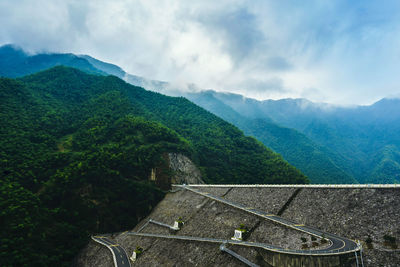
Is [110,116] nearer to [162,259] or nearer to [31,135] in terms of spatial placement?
[31,135]

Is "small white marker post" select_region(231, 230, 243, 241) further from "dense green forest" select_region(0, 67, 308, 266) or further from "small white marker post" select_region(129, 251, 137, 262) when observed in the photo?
"dense green forest" select_region(0, 67, 308, 266)

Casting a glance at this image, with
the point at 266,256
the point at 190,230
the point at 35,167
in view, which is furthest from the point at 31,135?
the point at 266,256

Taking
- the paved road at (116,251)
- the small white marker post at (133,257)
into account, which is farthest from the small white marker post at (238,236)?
the paved road at (116,251)

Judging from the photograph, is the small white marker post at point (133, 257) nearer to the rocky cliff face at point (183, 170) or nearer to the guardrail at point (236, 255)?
the guardrail at point (236, 255)

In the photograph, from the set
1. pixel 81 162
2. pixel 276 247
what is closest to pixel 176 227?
pixel 276 247

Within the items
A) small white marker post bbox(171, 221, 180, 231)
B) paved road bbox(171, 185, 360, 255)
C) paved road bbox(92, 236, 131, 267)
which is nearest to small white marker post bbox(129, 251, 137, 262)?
paved road bbox(92, 236, 131, 267)

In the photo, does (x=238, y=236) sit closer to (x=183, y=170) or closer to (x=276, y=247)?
(x=276, y=247)
